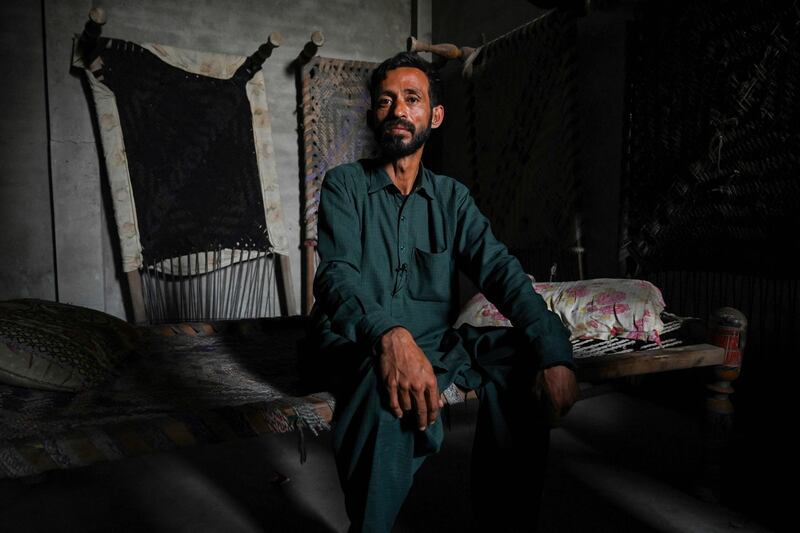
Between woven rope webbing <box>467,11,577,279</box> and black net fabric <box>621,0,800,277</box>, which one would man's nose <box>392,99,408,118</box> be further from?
woven rope webbing <box>467,11,577,279</box>

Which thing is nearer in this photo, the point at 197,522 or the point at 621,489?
the point at 197,522

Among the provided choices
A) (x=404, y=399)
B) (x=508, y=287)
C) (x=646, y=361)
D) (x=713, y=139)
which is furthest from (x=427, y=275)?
(x=713, y=139)

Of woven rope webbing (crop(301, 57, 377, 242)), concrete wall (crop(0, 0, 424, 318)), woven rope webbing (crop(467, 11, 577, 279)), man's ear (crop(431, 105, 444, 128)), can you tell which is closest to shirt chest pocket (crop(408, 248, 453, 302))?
man's ear (crop(431, 105, 444, 128))

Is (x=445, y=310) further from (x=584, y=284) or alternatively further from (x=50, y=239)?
(x=50, y=239)

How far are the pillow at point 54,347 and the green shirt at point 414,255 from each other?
681mm

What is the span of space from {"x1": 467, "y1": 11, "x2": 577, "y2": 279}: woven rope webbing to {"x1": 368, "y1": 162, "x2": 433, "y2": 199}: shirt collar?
133 centimetres

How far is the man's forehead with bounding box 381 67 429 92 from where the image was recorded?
1.49 meters

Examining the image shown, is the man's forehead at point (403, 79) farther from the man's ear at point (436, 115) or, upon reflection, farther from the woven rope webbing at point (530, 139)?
the woven rope webbing at point (530, 139)

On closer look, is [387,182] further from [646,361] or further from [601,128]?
[601,128]

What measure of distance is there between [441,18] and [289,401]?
11.6ft

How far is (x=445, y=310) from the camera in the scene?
1.56 metres

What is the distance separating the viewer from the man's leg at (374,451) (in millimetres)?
1141

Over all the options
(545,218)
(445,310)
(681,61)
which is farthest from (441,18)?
(445,310)

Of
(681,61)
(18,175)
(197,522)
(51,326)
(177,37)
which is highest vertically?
(177,37)
